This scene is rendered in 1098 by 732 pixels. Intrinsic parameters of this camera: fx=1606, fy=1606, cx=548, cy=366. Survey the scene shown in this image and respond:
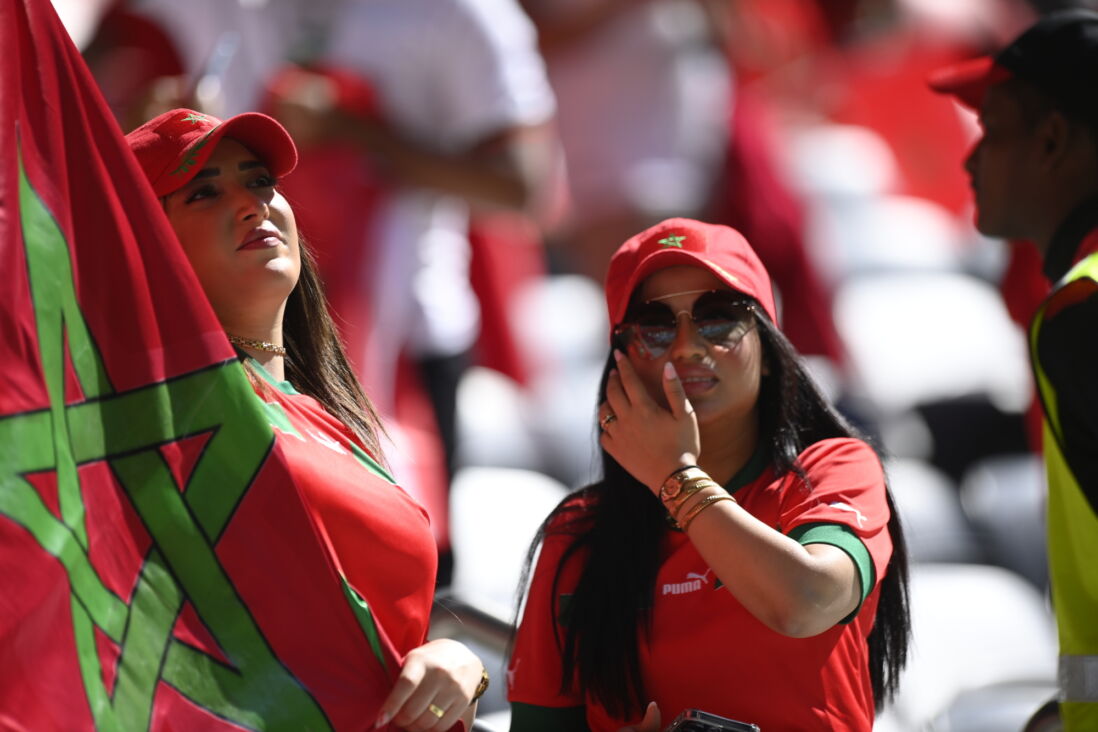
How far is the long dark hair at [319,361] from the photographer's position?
2.38 meters

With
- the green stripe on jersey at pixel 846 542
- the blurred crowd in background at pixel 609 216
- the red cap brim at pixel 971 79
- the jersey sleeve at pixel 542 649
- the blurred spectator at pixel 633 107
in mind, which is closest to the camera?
the green stripe on jersey at pixel 846 542

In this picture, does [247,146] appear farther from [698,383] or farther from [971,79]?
[971,79]

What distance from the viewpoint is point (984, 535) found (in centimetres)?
517

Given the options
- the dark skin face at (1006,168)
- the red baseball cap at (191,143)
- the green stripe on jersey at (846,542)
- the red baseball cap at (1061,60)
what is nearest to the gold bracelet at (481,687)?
the green stripe on jersey at (846,542)

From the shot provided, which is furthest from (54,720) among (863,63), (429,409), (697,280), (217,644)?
(863,63)

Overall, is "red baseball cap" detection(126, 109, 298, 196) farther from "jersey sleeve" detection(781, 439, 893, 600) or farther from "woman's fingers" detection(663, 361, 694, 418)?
"jersey sleeve" detection(781, 439, 893, 600)

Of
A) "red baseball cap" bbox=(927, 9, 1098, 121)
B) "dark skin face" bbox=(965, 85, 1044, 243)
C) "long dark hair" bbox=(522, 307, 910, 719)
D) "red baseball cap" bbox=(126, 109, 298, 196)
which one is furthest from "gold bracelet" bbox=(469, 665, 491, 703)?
"red baseball cap" bbox=(927, 9, 1098, 121)

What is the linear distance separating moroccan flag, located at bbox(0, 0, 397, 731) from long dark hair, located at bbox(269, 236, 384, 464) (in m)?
0.40

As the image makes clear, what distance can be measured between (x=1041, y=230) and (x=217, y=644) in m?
1.73

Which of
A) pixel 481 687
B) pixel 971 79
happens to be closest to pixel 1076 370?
pixel 971 79

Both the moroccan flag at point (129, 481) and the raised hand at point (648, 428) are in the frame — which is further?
the raised hand at point (648, 428)

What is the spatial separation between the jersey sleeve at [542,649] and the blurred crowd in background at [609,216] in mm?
324

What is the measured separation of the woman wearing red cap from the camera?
202cm

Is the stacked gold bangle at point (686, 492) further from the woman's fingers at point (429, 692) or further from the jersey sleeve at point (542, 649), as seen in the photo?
the woman's fingers at point (429, 692)
